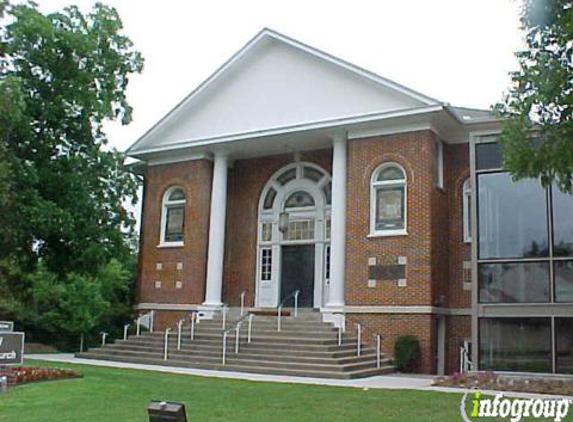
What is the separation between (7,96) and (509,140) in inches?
445

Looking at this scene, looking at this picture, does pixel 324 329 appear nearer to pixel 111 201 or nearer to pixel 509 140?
pixel 111 201

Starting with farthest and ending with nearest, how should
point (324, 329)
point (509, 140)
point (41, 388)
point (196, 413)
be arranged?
1. point (324, 329)
2. point (41, 388)
3. point (509, 140)
4. point (196, 413)

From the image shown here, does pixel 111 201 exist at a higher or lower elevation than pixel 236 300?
higher

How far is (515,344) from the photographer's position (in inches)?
612

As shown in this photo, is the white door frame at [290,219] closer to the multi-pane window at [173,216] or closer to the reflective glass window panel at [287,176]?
the reflective glass window panel at [287,176]

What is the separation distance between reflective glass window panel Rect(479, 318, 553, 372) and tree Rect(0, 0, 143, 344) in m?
10.9

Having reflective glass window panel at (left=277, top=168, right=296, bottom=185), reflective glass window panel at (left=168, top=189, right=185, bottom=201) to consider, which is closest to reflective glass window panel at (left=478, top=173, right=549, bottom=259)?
reflective glass window panel at (left=277, top=168, right=296, bottom=185)

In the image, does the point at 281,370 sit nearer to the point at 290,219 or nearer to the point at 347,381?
the point at 347,381

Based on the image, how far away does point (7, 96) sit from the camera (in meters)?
16.2

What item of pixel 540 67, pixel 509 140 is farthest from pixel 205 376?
pixel 540 67

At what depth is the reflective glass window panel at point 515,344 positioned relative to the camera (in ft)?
49.8

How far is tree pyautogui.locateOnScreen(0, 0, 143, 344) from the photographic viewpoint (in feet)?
63.1

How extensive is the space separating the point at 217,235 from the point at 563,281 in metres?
11.1

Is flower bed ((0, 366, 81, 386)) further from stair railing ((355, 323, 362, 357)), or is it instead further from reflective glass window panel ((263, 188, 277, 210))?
reflective glass window panel ((263, 188, 277, 210))
